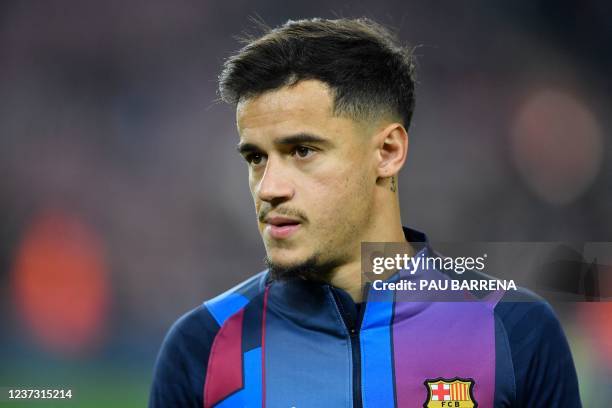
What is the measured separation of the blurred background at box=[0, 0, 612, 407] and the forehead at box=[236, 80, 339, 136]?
10.2 feet

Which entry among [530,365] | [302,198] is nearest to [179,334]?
[302,198]

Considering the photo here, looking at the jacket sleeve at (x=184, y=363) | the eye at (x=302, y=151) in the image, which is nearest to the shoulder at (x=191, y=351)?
the jacket sleeve at (x=184, y=363)

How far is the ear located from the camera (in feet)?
7.66

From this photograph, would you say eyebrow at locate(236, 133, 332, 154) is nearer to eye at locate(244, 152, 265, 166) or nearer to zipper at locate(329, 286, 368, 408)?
eye at locate(244, 152, 265, 166)

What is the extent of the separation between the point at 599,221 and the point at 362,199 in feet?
11.0

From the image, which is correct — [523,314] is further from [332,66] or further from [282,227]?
[332,66]

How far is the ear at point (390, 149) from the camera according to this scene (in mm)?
2336

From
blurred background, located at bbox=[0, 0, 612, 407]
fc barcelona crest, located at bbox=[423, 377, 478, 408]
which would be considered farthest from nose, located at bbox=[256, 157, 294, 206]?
blurred background, located at bbox=[0, 0, 612, 407]

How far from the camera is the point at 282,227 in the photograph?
7.12 feet

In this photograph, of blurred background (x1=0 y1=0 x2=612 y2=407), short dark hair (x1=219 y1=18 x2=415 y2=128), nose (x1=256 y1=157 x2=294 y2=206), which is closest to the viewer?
nose (x1=256 y1=157 x2=294 y2=206)

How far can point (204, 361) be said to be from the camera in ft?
7.47

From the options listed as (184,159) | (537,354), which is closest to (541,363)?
(537,354)

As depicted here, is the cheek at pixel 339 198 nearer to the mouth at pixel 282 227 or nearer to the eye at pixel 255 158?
the mouth at pixel 282 227

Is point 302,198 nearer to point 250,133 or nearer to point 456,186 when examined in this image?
point 250,133
